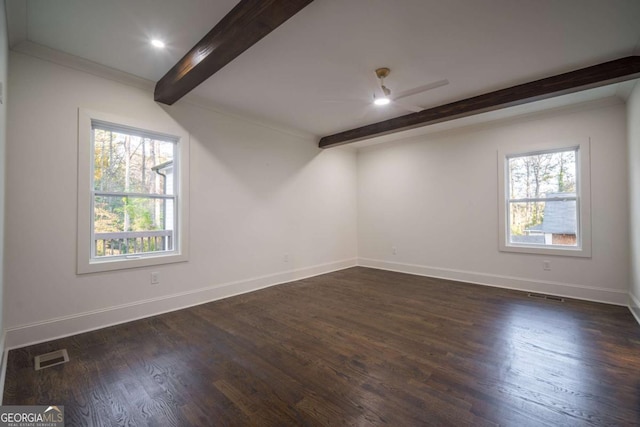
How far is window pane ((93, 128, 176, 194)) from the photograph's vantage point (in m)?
3.09

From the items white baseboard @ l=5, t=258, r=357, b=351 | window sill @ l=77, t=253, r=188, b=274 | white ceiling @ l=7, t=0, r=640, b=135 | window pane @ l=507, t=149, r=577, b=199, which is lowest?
white baseboard @ l=5, t=258, r=357, b=351

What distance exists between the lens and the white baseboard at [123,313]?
2.57m

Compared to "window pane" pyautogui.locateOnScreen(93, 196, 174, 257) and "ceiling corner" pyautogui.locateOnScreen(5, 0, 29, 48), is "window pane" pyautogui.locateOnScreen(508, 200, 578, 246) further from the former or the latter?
"ceiling corner" pyautogui.locateOnScreen(5, 0, 29, 48)

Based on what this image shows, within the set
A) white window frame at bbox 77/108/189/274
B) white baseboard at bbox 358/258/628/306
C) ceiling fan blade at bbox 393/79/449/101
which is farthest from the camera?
white baseboard at bbox 358/258/628/306

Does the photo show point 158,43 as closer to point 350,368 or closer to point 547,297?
point 350,368

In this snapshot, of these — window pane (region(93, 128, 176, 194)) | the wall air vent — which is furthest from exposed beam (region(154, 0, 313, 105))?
the wall air vent

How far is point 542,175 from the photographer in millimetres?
4320

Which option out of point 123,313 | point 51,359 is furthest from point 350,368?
point 123,313

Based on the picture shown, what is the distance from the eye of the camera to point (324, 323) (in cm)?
309

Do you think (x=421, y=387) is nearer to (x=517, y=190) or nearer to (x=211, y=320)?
(x=211, y=320)

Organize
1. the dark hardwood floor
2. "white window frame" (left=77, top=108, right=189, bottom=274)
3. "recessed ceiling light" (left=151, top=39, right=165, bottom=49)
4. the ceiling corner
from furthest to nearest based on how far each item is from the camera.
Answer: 1. "white window frame" (left=77, top=108, right=189, bottom=274)
2. "recessed ceiling light" (left=151, top=39, right=165, bottom=49)
3. the ceiling corner
4. the dark hardwood floor

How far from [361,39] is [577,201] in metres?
3.83

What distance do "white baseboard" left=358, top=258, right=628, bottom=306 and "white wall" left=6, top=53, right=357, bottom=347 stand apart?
142 cm

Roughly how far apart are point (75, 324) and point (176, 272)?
1.04m
